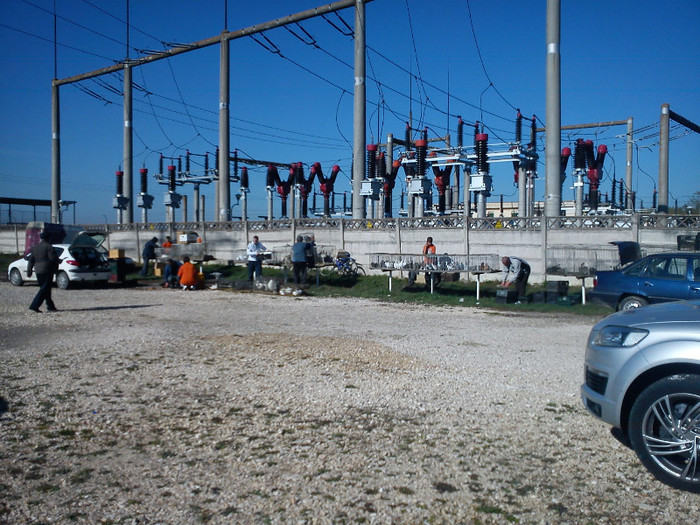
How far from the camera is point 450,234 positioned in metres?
22.9

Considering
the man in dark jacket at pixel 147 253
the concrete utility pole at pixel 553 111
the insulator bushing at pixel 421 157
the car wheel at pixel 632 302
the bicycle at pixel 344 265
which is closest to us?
the car wheel at pixel 632 302

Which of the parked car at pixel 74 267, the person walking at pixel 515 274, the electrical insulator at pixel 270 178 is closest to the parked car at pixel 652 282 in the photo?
the person walking at pixel 515 274

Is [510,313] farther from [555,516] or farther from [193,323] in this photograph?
[555,516]

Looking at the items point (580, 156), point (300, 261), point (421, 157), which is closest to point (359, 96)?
point (421, 157)

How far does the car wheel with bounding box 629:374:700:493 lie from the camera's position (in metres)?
4.37

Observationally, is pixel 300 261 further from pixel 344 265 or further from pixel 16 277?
pixel 16 277

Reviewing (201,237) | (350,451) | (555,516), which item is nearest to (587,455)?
(555,516)

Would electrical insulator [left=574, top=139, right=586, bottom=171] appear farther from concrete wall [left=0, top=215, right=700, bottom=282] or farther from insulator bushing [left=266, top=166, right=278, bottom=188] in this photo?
insulator bushing [left=266, top=166, right=278, bottom=188]

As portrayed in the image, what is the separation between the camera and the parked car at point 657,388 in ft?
14.5

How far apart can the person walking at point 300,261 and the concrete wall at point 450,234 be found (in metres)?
4.09

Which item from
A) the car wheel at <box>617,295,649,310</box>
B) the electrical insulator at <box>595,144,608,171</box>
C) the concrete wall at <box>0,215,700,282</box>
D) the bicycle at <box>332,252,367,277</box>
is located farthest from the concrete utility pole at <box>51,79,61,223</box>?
the car wheel at <box>617,295,649,310</box>

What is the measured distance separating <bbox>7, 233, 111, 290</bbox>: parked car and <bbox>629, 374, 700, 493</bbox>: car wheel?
20.2 metres

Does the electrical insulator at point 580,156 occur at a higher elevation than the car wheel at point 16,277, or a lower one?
higher

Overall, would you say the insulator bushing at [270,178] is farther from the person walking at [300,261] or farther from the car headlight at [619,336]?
the car headlight at [619,336]
